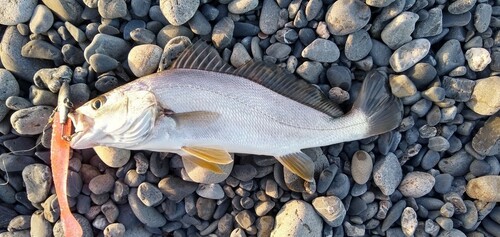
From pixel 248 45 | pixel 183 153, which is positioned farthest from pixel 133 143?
pixel 248 45

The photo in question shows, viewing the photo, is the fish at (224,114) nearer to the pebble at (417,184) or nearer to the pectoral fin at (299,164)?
the pectoral fin at (299,164)

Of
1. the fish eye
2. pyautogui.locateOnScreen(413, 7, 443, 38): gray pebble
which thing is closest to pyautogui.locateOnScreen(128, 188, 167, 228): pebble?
the fish eye

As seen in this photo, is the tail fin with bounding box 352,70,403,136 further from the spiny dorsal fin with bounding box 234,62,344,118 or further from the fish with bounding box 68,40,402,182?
the spiny dorsal fin with bounding box 234,62,344,118

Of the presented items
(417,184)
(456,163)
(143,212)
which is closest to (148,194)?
(143,212)

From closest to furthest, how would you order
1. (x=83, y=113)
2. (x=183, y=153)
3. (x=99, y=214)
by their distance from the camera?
(x=83, y=113), (x=183, y=153), (x=99, y=214)

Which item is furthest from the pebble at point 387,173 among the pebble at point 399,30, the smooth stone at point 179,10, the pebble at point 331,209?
the smooth stone at point 179,10

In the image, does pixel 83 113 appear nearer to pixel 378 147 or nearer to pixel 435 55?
pixel 378 147
